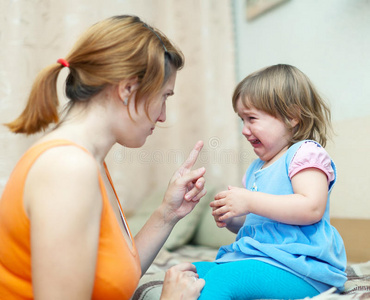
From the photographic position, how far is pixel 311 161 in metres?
1.00

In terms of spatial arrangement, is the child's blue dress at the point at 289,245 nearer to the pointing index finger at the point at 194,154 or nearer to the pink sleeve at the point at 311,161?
the pink sleeve at the point at 311,161

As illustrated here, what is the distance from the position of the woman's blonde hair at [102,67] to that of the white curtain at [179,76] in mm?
1331

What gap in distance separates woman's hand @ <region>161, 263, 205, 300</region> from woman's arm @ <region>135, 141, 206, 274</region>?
15cm

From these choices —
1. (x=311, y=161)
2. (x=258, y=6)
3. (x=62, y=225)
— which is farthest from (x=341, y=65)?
(x=62, y=225)

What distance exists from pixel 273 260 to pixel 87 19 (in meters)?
1.81

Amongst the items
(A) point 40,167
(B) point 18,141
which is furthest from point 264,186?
(B) point 18,141

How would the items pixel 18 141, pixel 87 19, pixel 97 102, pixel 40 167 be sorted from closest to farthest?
pixel 40 167, pixel 97 102, pixel 18 141, pixel 87 19

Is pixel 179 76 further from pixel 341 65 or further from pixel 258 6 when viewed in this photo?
pixel 341 65

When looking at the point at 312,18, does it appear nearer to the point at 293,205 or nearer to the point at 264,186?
the point at 264,186

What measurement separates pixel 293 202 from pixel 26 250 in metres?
0.60

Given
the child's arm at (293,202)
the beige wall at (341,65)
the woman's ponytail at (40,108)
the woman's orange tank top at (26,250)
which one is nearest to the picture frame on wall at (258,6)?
the beige wall at (341,65)

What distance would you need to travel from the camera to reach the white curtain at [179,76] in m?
2.20

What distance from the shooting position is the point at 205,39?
2.49 metres

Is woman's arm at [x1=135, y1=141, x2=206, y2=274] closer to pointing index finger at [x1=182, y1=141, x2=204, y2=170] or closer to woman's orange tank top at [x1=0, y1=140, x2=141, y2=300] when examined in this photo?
pointing index finger at [x1=182, y1=141, x2=204, y2=170]
